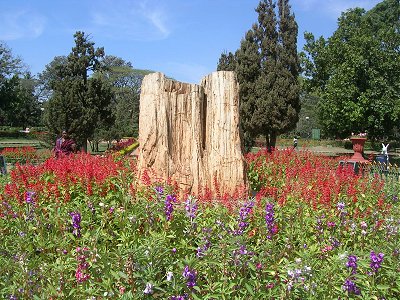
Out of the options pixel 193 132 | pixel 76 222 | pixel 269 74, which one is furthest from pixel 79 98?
pixel 76 222

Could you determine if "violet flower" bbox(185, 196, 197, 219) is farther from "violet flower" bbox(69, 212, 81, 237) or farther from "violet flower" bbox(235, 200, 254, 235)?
"violet flower" bbox(69, 212, 81, 237)

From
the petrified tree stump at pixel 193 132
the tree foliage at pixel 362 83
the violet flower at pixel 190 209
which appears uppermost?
the tree foliage at pixel 362 83

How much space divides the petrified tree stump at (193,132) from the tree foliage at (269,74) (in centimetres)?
1606

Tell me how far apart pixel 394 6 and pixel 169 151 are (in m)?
39.4

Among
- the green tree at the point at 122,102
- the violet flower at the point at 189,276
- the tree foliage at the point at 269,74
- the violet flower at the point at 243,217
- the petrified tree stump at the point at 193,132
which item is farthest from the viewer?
the green tree at the point at 122,102

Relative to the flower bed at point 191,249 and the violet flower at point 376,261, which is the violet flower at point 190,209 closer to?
the flower bed at point 191,249

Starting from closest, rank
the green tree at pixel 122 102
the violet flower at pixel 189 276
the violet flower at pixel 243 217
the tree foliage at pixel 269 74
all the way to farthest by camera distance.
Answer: the violet flower at pixel 189 276 → the violet flower at pixel 243 217 → the tree foliage at pixel 269 74 → the green tree at pixel 122 102

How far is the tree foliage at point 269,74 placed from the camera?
23266 mm

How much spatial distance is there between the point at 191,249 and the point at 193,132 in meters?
3.51

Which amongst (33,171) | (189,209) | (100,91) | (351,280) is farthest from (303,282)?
(100,91)

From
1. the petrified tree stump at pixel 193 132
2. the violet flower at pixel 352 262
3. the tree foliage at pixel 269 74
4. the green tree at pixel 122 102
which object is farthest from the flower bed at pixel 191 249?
the green tree at pixel 122 102

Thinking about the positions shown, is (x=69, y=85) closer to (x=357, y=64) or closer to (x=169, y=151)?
(x=357, y=64)

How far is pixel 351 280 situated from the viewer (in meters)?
3.01

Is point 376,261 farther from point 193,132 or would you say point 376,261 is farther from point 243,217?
point 193,132
